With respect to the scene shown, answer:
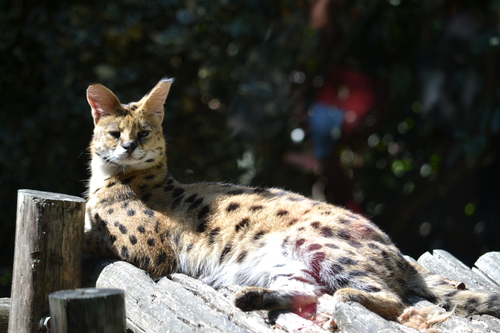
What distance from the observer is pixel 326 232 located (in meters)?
3.31

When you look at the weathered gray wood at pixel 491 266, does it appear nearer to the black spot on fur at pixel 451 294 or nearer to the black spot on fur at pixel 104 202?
the black spot on fur at pixel 451 294

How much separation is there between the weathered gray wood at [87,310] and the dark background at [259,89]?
146 inches

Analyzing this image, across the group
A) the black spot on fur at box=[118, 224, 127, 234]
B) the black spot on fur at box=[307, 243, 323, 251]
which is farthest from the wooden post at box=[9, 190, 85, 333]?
the black spot on fur at box=[307, 243, 323, 251]

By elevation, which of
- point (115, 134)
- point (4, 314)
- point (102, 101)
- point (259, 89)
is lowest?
point (4, 314)

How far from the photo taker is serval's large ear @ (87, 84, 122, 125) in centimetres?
384

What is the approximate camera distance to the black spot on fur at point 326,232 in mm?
3299

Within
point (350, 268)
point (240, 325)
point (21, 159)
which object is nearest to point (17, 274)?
point (240, 325)

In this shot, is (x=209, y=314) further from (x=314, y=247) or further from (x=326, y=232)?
(x=326, y=232)

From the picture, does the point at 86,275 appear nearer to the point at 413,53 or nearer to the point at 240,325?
the point at 240,325

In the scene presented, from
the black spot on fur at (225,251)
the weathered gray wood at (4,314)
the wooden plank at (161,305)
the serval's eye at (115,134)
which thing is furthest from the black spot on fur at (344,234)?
the weathered gray wood at (4,314)

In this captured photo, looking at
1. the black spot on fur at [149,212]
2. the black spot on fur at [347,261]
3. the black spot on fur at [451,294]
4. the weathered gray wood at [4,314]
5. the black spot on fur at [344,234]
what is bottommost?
the weathered gray wood at [4,314]

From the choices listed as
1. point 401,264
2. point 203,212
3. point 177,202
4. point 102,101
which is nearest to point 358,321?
point 401,264

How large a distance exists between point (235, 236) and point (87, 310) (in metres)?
1.44

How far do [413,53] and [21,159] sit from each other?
4267 millimetres
